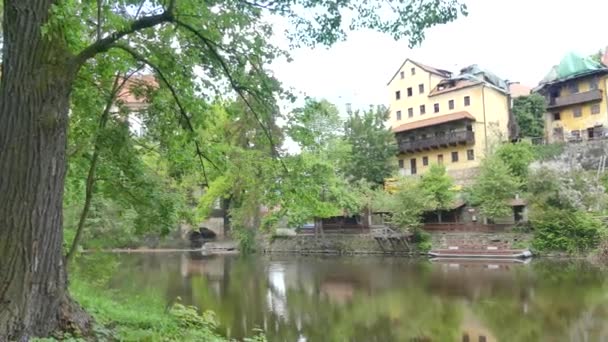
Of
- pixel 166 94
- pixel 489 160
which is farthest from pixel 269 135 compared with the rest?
pixel 489 160

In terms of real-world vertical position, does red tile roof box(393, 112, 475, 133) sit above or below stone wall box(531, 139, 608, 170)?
above

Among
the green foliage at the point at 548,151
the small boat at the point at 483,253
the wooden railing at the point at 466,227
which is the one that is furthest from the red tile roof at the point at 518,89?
the small boat at the point at 483,253

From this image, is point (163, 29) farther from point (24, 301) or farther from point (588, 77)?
point (588, 77)

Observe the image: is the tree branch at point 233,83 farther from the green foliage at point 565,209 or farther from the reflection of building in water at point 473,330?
the green foliage at point 565,209

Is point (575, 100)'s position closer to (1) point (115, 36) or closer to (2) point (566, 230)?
(2) point (566, 230)

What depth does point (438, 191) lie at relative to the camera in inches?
1334

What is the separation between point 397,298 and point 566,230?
1518 cm

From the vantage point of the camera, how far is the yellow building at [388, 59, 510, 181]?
134 ft

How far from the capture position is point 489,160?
110ft

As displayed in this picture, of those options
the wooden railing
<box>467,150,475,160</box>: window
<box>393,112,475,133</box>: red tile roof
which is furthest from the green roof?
the wooden railing

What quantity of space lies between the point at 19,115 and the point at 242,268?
24.8 meters

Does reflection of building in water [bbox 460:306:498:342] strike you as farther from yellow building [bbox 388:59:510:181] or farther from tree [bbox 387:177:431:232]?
yellow building [bbox 388:59:510:181]

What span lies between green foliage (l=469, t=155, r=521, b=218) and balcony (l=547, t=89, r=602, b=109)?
10.6m

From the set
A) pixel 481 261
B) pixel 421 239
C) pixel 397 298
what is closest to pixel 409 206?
pixel 421 239
